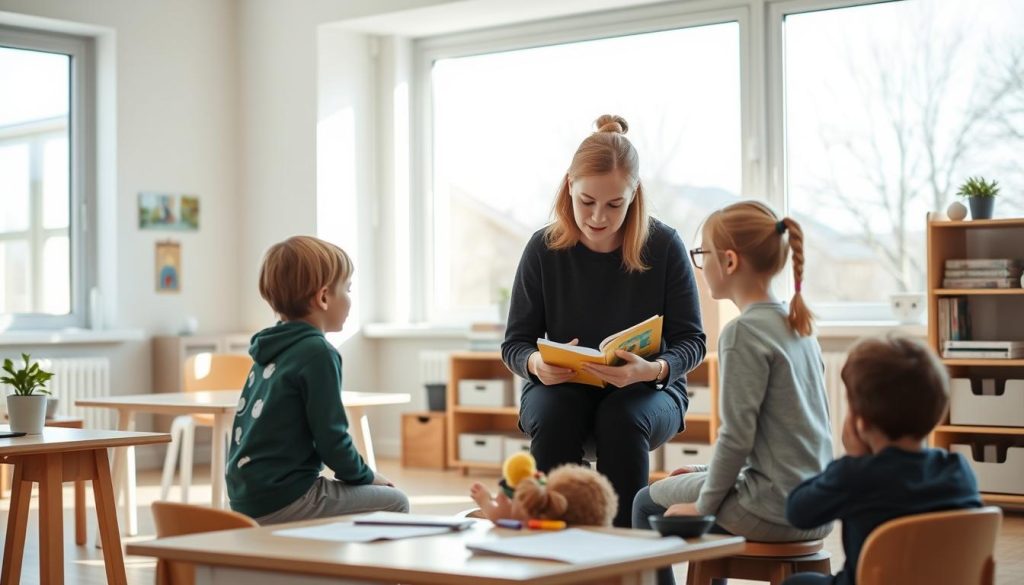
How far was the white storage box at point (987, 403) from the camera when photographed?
16.5 feet

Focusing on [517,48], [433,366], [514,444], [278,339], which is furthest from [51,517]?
[517,48]

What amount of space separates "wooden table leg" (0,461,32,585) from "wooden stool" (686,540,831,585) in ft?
5.63

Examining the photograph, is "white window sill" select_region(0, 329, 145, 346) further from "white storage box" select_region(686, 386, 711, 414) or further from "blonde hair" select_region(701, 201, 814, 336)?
"blonde hair" select_region(701, 201, 814, 336)

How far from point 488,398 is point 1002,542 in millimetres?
2806

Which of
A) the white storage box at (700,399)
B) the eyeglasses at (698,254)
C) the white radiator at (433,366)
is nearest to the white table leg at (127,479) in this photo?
the white storage box at (700,399)

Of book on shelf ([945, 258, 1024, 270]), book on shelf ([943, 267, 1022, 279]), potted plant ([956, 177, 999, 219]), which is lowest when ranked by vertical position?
book on shelf ([943, 267, 1022, 279])

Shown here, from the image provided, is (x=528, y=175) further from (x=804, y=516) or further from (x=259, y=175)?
(x=804, y=516)

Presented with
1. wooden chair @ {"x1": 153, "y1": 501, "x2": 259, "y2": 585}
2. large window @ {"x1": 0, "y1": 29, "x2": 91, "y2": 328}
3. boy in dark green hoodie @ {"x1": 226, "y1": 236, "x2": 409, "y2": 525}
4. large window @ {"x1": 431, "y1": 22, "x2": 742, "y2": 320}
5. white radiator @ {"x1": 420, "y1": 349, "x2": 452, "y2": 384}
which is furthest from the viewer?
white radiator @ {"x1": 420, "y1": 349, "x2": 452, "y2": 384}

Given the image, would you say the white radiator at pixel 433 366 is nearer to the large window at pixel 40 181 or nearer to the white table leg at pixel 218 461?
the large window at pixel 40 181

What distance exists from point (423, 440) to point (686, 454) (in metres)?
1.55

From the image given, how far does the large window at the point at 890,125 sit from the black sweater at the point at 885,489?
13.1ft

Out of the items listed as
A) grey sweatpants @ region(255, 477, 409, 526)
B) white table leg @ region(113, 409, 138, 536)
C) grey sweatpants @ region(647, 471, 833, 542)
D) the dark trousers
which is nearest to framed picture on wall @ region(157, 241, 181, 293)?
white table leg @ region(113, 409, 138, 536)

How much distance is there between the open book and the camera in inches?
107

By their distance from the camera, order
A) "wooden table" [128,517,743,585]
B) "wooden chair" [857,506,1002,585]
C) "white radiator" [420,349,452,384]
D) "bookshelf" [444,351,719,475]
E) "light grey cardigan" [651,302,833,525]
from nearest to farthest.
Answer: "wooden table" [128,517,743,585] < "wooden chair" [857,506,1002,585] < "light grey cardigan" [651,302,833,525] < "bookshelf" [444,351,719,475] < "white radiator" [420,349,452,384]
